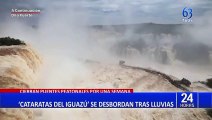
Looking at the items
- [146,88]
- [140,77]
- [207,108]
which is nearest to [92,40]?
[140,77]

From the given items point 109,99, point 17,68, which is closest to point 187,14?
point 109,99

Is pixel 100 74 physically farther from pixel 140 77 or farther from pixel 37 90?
pixel 37 90

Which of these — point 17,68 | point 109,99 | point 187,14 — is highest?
point 187,14
